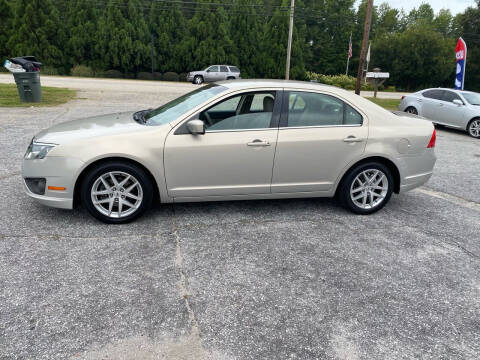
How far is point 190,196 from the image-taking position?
4391mm

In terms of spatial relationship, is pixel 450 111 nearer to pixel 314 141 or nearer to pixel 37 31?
pixel 314 141

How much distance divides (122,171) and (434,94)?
12681 mm

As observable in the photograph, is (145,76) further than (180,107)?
Yes

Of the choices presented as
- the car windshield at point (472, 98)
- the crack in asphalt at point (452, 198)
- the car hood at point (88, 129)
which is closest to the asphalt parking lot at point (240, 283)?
the crack in asphalt at point (452, 198)

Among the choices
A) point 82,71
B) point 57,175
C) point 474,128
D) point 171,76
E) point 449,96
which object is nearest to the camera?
point 57,175

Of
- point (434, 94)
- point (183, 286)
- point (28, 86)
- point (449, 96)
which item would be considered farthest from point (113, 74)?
point (183, 286)

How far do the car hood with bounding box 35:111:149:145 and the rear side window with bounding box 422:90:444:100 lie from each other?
12.0m

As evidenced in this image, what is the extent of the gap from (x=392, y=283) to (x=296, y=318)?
3.49ft

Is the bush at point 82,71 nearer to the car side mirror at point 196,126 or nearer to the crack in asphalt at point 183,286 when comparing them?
the car side mirror at point 196,126

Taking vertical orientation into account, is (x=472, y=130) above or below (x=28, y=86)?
below

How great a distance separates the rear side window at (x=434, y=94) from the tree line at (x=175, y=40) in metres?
28.3

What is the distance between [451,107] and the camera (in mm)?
12844

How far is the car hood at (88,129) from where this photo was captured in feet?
13.6

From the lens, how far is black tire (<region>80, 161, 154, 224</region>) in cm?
408
